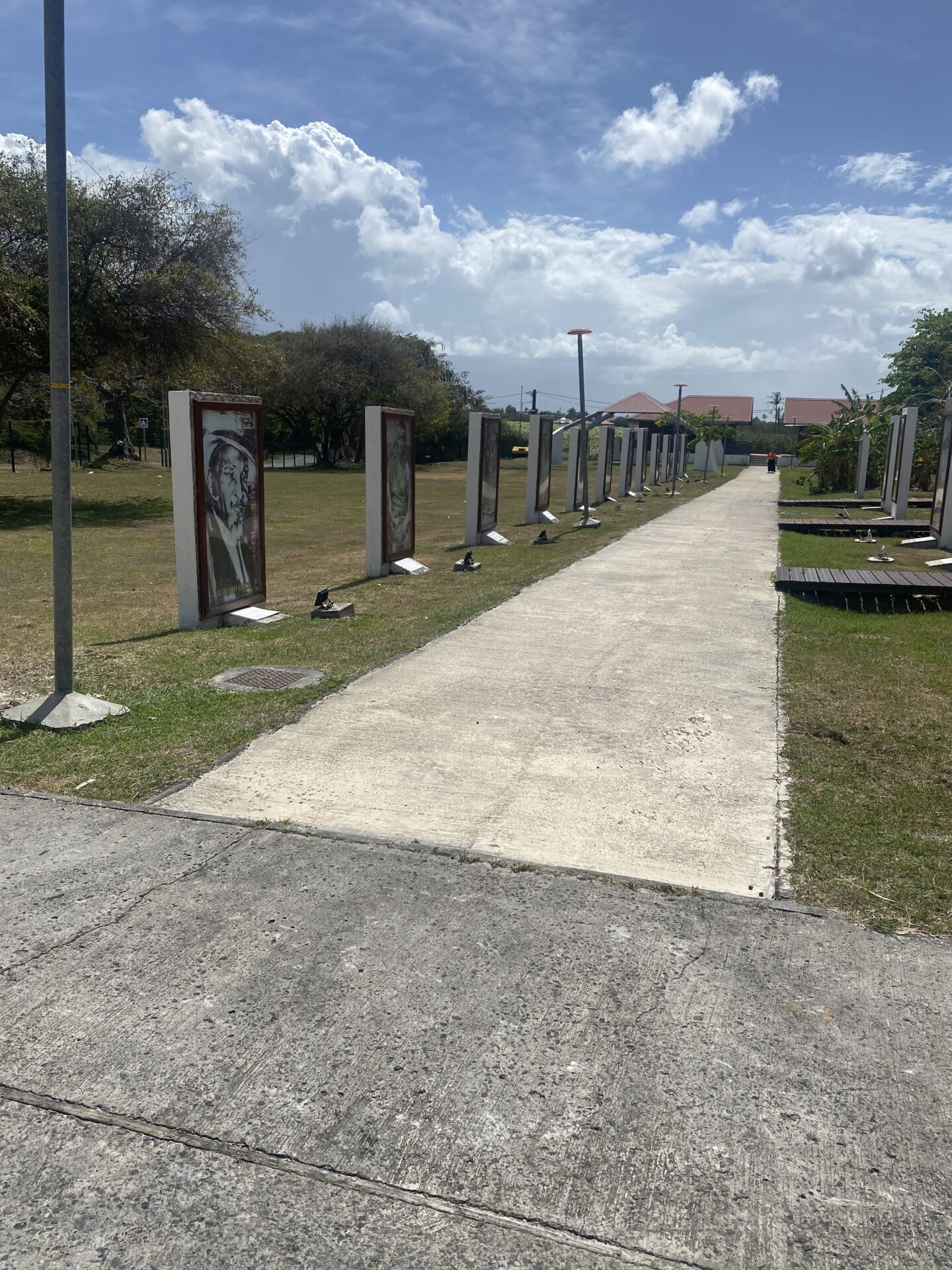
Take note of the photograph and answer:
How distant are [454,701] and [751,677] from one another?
2409 millimetres

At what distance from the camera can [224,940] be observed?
11.3 ft

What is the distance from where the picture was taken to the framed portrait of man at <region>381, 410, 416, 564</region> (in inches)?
502

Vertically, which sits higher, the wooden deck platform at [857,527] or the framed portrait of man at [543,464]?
the framed portrait of man at [543,464]

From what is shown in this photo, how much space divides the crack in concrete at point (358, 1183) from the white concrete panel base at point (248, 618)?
7043 mm

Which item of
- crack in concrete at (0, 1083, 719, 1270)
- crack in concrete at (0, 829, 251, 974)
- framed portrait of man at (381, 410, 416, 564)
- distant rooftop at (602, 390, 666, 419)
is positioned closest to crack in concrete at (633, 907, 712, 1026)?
crack in concrete at (0, 1083, 719, 1270)

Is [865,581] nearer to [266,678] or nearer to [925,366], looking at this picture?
[266,678]

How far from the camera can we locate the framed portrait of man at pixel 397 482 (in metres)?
12.8

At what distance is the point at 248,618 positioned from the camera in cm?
958

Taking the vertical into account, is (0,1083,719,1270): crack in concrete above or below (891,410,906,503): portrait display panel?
below

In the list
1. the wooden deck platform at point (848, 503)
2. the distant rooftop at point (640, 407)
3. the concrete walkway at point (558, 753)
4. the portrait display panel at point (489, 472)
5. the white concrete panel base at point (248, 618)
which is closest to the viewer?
the concrete walkway at point (558, 753)

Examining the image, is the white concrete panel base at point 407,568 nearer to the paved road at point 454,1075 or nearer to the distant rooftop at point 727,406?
the paved road at point 454,1075

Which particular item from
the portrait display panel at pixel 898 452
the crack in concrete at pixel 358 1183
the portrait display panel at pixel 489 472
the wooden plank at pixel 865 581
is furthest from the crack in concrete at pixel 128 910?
Answer: the portrait display panel at pixel 898 452

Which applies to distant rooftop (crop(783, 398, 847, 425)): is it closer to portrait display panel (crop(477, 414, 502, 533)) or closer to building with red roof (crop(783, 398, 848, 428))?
building with red roof (crop(783, 398, 848, 428))

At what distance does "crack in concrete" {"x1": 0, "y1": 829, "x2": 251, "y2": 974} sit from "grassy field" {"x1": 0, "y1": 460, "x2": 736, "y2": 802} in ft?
2.79
